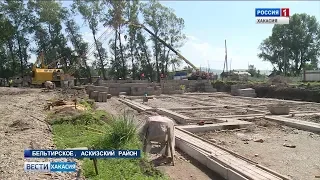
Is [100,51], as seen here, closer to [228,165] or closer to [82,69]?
Answer: [82,69]

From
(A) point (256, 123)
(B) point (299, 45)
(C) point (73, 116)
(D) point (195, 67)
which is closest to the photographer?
(C) point (73, 116)

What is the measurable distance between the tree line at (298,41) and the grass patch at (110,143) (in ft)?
138

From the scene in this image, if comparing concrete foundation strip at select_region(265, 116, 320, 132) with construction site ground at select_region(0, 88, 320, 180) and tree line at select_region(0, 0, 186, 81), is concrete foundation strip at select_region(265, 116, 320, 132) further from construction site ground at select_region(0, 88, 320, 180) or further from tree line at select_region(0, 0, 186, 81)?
tree line at select_region(0, 0, 186, 81)

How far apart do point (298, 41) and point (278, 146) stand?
43646 mm

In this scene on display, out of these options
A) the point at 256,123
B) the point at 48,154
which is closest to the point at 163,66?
the point at 256,123

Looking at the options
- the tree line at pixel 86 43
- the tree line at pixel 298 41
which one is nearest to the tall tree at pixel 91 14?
the tree line at pixel 86 43

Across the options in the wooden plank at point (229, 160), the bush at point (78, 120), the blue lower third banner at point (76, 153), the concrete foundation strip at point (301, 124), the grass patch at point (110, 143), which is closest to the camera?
the blue lower third banner at point (76, 153)

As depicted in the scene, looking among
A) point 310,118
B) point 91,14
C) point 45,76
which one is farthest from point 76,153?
point 91,14

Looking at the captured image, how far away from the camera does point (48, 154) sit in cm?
360

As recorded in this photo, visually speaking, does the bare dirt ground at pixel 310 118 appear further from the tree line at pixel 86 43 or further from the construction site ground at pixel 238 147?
the tree line at pixel 86 43

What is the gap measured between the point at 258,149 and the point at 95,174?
3.96 metres

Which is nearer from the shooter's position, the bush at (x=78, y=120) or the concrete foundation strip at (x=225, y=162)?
the concrete foundation strip at (x=225, y=162)

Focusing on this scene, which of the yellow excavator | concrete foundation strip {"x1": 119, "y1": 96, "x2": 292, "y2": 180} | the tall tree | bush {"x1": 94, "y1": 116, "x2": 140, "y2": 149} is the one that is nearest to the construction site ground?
concrete foundation strip {"x1": 119, "y1": 96, "x2": 292, "y2": 180}

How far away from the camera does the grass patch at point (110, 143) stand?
447 centimetres
